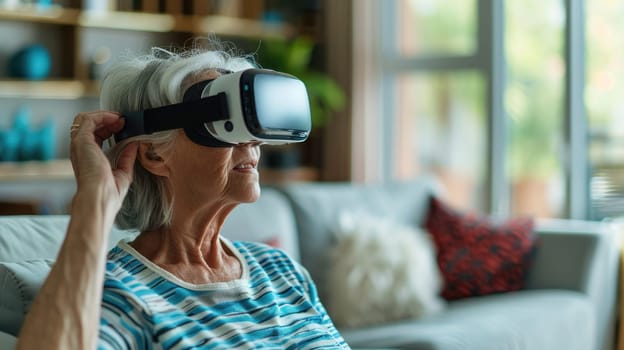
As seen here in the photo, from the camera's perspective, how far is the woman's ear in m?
A: 1.56

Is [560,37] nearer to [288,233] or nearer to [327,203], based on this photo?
[327,203]

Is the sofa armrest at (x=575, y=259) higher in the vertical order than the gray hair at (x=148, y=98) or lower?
lower

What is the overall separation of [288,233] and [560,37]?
216 cm

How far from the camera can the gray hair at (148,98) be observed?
1544 millimetres

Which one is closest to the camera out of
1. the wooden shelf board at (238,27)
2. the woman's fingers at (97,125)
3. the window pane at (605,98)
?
the woman's fingers at (97,125)

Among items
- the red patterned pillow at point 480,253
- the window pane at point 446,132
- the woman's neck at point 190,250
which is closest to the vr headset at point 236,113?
the woman's neck at point 190,250

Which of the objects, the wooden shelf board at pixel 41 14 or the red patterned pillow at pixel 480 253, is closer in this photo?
the red patterned pillow at pixel 480 253

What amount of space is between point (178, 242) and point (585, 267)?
2.04 m

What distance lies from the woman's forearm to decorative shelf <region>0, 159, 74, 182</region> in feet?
9.07

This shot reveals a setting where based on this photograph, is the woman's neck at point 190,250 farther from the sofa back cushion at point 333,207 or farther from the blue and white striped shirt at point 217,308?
the sofa back cushion at point 333,207

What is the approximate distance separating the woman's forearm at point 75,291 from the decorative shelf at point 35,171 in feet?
9.07

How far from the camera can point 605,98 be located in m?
Result: 4.20

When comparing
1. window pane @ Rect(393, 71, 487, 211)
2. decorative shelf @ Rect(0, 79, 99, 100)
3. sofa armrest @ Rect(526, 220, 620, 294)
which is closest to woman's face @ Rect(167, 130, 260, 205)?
sofa armrest @ Rect(526, 220, 620, 294)

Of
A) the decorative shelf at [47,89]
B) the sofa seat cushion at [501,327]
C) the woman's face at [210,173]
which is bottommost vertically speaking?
the sofa seat cushion at [501,327]
